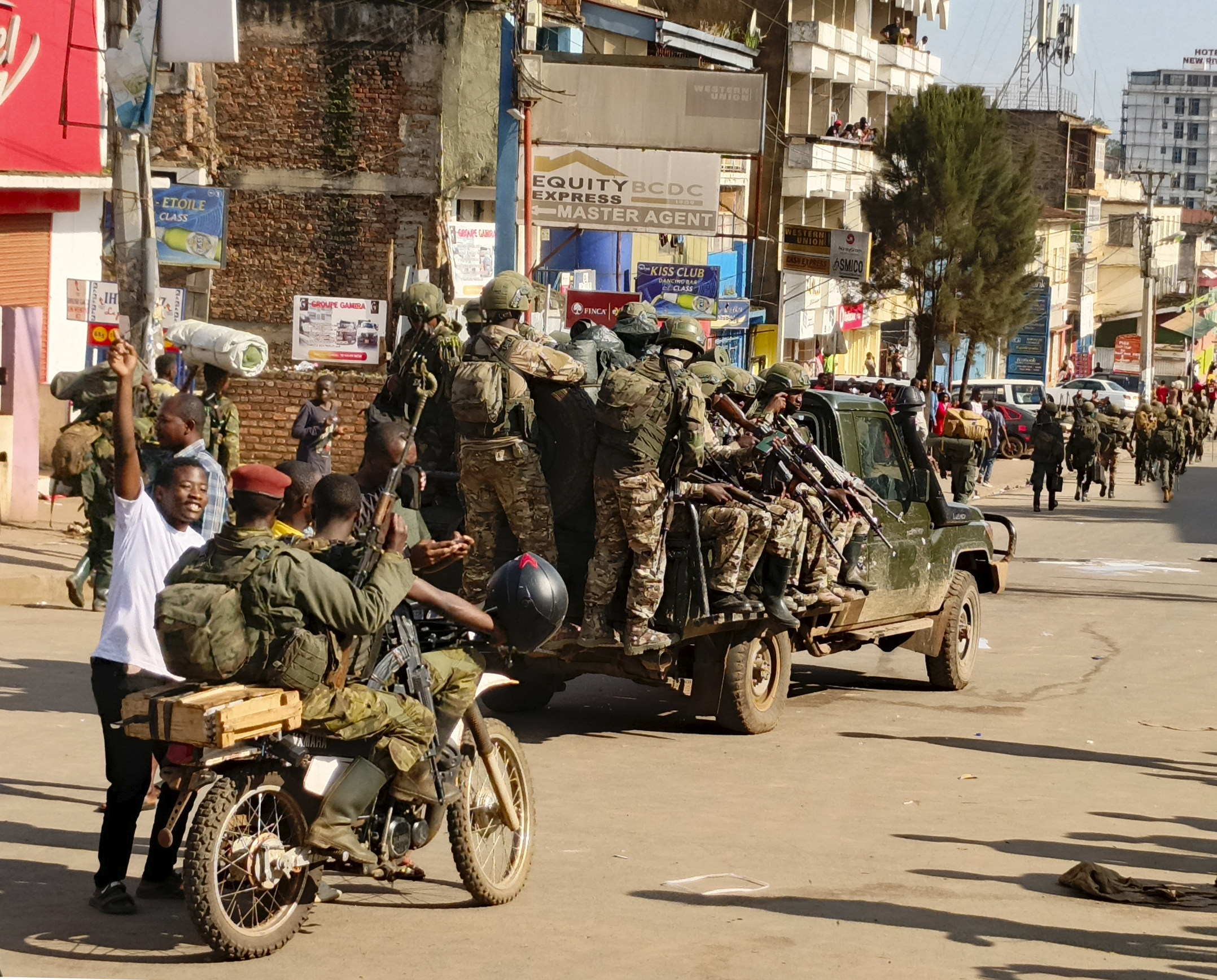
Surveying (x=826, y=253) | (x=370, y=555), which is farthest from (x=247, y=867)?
(x=826, y=253)

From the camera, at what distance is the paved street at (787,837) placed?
588 cm

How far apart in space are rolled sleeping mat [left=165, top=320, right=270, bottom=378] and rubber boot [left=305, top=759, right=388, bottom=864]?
27.7ft

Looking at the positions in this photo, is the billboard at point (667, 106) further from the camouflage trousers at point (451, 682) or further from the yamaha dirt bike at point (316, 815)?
the camouflage trousers at point (451, 682)

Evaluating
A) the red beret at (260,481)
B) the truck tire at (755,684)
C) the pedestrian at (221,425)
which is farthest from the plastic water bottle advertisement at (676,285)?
the red beret at (260,481)

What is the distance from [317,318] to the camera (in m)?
22.3

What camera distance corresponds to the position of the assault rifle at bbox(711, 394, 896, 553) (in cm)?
1020

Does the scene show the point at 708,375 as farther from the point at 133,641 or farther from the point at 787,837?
the point at 133,641

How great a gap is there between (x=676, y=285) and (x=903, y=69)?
3207 centimetres

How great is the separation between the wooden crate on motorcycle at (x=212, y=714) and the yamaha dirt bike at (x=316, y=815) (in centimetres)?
15

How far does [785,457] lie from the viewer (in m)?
10.2

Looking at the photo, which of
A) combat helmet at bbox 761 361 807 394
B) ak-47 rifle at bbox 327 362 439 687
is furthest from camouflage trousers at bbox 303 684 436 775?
combat helmet at bbox 761 361 807 394

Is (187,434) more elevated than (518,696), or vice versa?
(187,434)

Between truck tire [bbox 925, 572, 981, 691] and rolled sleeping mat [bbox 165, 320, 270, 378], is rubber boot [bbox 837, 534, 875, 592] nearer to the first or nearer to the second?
truck tire [bbox 925, 572, 981, 691]

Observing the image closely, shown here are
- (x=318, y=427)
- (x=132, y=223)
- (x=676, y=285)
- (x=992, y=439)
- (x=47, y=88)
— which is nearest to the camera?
(x=132, y=223)
